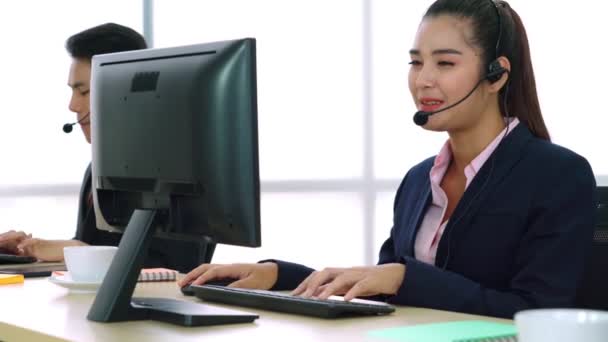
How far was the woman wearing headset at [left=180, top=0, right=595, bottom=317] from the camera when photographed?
5.65 feet

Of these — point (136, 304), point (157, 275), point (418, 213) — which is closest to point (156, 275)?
point (157, 275)

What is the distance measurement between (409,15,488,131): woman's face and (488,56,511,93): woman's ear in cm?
2

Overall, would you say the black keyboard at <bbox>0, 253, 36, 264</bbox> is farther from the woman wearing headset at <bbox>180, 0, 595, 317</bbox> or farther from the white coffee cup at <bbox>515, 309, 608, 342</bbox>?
the white coffee cup at <bbox>515, 309, 608, 342</bbox>

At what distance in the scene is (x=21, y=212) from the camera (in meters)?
5.08

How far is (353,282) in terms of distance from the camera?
1.65m

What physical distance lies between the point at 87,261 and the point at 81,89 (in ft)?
4.45

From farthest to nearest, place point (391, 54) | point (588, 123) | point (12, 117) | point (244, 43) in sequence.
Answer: point (12, 117) < point (391, 54) < point (588, 123) < point (244, 43)

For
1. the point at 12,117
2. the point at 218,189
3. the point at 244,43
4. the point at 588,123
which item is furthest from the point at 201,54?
the point at 12,117

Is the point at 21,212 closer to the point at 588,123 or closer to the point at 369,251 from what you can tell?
the point at 369,251

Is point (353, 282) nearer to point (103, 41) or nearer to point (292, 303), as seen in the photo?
point (292, 303)

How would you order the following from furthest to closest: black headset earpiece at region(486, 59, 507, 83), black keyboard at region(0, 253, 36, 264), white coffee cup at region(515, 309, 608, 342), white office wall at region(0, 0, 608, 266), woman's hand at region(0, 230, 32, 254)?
white office wall at region(0, 0, 608, 266) → woman's hand at region(0, 230, 32, 254) → black keyboard at region(0, 253, 36, 264) → black headset earpiece at region(486, 59, 507, 83) → white coffee cup at region(515, 309, 608, 342)

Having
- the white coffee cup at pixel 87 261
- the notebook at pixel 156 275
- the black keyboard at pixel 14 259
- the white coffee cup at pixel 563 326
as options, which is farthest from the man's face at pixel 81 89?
the white coffee cup at pixel 563 326

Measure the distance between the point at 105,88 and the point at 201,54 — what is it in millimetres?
310

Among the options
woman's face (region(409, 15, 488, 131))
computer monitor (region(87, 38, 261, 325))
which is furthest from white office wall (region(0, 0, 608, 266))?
computer monitor (region(87, 38, 261, 325))
